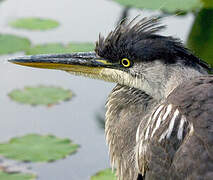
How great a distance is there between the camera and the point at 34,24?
19.0 ft

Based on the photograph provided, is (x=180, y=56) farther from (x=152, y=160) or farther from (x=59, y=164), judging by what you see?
(x=59, y=164)

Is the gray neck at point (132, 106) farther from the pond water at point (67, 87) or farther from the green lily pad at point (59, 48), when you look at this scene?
the green lily pad at point (59, 48)

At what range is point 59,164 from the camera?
13.7 feet

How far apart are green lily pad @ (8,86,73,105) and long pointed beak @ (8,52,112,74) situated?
146 centimetres

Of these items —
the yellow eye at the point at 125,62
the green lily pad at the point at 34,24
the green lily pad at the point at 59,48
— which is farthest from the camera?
the green lily pad at the point at 34,24

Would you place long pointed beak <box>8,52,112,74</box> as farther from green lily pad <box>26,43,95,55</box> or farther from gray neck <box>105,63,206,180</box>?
green lily pad <box>26,43,95,55</box>

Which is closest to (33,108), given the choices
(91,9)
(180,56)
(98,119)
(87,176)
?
(98,119)

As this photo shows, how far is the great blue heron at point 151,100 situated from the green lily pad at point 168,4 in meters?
2.82

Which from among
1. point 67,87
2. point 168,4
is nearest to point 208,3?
point 168,4

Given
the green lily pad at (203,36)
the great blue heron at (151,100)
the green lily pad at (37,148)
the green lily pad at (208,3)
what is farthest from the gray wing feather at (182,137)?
the green lily pad at (208,3)

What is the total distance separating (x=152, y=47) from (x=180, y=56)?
158mm

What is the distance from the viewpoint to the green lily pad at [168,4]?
233 inches

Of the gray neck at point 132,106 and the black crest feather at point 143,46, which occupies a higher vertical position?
the black crest feather at point 143,46

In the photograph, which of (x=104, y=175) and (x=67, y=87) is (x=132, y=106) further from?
(x=67, y=87)
